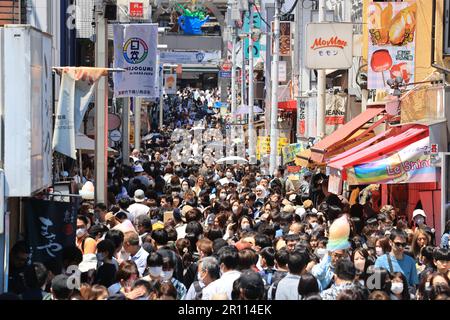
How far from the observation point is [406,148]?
18.0 m

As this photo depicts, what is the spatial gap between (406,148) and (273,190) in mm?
6616

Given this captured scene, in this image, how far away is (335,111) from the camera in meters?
30.1

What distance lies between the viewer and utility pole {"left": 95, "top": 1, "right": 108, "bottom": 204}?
19.1m

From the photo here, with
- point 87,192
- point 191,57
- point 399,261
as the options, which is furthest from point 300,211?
point 191,57

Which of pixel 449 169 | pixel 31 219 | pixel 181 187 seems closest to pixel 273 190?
pixel 181 187

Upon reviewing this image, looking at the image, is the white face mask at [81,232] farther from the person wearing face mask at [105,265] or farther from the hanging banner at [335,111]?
the hanging banner at [335,111]

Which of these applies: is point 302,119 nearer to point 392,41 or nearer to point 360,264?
point 392,41

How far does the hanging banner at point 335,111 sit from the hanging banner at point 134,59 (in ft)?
23.2

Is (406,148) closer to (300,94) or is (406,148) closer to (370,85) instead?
(370,85)

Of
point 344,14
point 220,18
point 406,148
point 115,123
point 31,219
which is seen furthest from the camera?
point 220,18

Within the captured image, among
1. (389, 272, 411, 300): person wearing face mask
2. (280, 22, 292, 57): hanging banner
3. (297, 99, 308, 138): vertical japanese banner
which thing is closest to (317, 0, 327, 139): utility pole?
(297, 99, 308, 138): vertical japanese banner

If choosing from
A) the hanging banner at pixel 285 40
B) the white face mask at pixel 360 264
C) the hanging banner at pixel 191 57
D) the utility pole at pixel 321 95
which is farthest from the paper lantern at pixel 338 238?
the hanging banner at pixel 191 57

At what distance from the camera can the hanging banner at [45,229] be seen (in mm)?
11094

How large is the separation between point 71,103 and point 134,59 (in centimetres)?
1113
